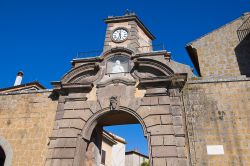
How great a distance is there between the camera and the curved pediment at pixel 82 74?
9555mm

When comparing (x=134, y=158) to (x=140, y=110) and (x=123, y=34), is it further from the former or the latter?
(x=140, y=110)

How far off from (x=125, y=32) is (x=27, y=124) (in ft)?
19.0

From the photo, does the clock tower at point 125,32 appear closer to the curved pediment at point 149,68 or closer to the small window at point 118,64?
the small window at point 118,64

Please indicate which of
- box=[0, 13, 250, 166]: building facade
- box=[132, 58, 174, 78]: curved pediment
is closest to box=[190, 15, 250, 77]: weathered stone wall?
box=[0, 13, 250, 166]: building facade

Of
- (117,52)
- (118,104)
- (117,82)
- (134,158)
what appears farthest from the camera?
(134,158)

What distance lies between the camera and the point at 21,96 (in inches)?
398

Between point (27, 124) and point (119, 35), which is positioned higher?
point (119, 35)

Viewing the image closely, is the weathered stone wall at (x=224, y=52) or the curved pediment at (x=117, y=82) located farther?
the weathered stone wall at (x=224, y=52)

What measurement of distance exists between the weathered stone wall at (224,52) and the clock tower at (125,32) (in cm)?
250

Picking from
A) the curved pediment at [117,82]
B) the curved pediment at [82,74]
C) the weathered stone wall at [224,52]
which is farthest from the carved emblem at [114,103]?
the weathered stone wall at [224,52]

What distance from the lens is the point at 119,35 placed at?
11273 mm

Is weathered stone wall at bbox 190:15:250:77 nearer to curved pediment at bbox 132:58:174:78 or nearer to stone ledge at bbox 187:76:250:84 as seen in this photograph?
stone ledge at bbox 187:76:250:84

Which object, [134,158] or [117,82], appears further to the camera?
[134,158]

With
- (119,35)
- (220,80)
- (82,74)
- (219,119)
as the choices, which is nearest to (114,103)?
(82,74)
